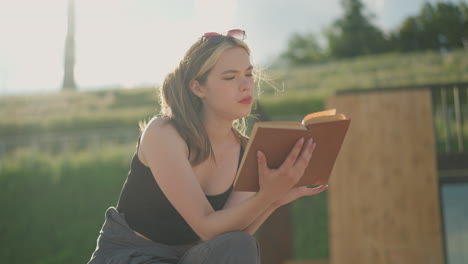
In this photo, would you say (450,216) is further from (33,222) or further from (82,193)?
(33,222)

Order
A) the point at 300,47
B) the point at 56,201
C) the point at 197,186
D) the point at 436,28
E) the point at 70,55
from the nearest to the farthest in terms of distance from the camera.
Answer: the point at 197,186, the point at 56,201, the point at 436,28, the point at 70,55, the point at 300,47

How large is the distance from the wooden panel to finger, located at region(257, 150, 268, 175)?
18.2 ft

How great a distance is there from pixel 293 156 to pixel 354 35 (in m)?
33.2

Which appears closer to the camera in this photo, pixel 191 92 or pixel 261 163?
pixel 261 163

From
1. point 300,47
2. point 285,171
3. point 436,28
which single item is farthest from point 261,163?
point 300,47

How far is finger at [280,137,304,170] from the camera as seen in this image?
1515mm

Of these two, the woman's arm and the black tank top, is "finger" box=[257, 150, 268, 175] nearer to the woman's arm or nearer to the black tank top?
the woman's arm

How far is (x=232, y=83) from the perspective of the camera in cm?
174

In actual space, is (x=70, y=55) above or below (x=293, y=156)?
above

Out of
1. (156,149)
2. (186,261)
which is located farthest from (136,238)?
(156,149)

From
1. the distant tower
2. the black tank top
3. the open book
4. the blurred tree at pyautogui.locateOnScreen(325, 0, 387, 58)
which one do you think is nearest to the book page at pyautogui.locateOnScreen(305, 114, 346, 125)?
the open book

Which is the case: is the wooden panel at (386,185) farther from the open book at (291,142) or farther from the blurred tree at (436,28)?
the blurred tree at (436,28)

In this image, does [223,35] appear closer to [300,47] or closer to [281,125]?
[281,125]

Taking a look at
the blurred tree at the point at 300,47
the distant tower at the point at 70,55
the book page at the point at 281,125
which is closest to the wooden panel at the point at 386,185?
the book page at the point at 281,125
